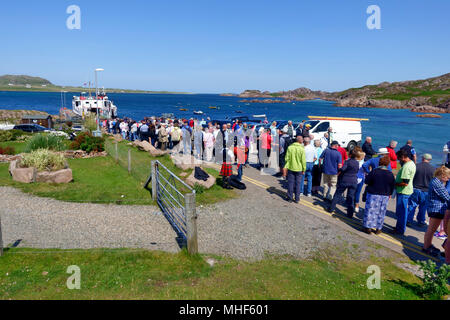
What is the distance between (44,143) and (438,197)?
16.4m

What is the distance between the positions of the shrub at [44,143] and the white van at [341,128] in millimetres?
14079

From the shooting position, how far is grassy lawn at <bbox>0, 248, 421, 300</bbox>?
15.9 ft

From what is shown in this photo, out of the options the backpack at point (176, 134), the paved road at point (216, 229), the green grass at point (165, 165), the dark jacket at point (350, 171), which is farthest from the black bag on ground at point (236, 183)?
the backpack at point (176, 134)

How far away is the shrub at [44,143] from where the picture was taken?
14938 mm

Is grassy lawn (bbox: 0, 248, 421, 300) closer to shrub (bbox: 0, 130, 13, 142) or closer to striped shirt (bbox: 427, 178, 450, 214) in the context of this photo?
striped shirt (bbox: 427, 178, 450, 214)

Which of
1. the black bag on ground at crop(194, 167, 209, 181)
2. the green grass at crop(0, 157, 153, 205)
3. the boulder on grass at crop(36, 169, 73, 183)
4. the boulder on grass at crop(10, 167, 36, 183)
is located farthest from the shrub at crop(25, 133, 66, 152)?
the black bag on ground at crop(194, 167, 209, 181)

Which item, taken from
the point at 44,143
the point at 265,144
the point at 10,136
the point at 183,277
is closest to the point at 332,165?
the point at 265,144

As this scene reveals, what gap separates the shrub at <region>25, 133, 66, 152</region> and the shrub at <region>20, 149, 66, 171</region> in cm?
345

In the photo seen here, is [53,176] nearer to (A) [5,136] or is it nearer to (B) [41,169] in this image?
(B) [41,169]

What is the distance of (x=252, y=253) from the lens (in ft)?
21.1

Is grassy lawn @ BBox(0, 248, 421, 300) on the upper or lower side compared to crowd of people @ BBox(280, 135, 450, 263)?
lower
